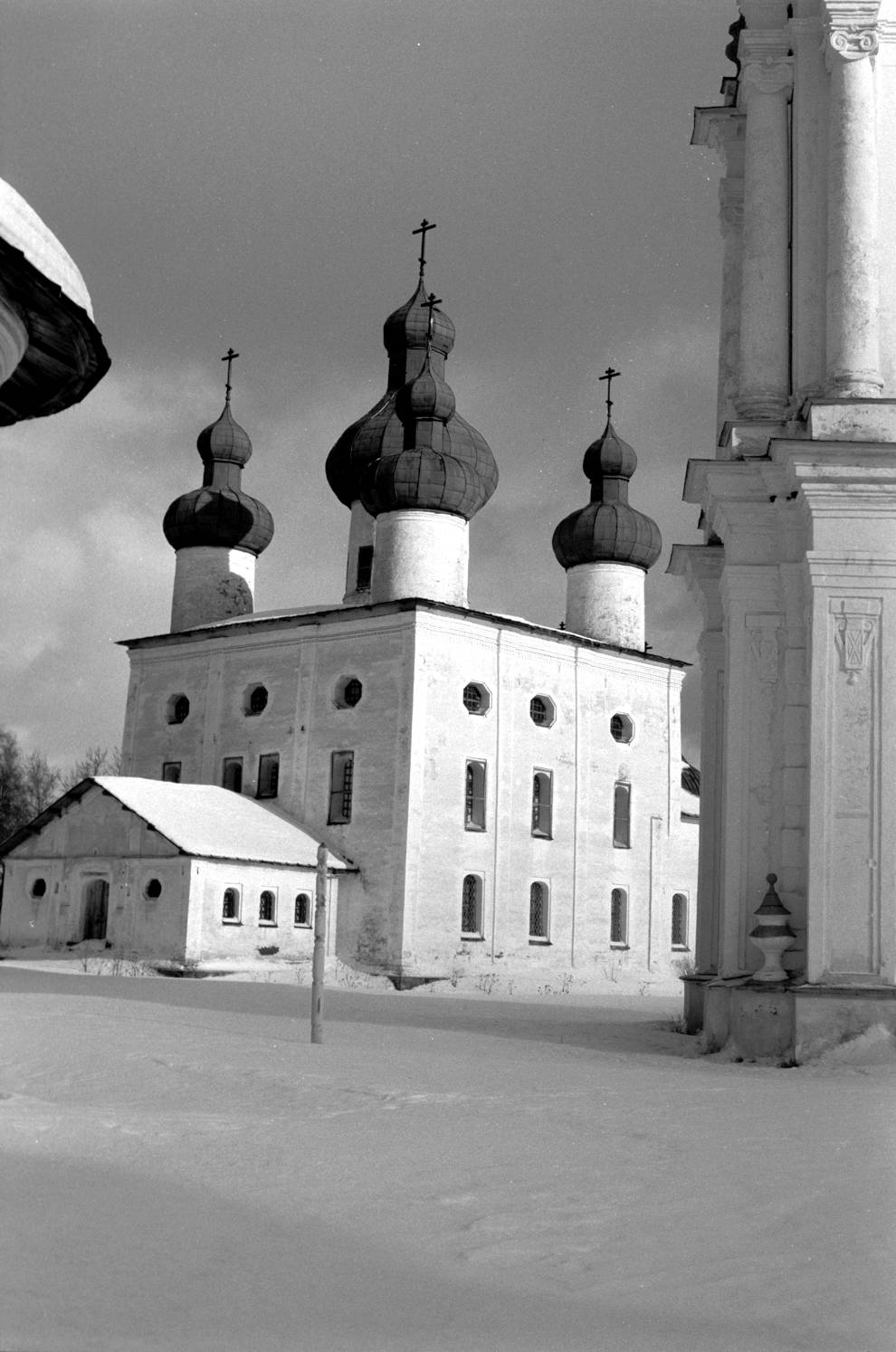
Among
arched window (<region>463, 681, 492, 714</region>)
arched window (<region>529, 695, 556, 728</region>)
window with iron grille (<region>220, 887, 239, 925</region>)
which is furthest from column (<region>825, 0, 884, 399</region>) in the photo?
arched window (<region>529, 695, 556, 728</region>)

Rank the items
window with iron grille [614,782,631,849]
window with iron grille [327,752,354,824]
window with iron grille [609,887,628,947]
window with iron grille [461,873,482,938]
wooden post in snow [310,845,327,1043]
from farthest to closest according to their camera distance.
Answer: window with iron grille [614,782,631,849], window with iron grille [609,887,628,947], window with iron grille [327,752,354,824], window with iron grille [461,873,482,938], wooden post in snow [310,845,327,1043]

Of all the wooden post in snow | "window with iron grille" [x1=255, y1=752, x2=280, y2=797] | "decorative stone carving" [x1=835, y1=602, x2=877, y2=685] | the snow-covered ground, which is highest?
"window with iron grille" [x1=255, y1=752, x2=280, y2=797]

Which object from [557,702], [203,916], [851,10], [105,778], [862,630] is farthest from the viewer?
[557,702]

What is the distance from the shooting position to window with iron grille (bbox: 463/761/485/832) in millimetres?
34469

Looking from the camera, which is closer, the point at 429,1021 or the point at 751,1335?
the point at 751,1335

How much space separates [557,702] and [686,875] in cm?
588

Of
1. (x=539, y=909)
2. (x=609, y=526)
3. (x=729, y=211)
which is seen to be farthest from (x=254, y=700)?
(x=729, y=211)

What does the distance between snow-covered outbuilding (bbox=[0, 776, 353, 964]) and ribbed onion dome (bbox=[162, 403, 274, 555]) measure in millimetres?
8294

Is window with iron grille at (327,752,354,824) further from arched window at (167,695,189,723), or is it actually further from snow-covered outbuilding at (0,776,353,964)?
arched window at (167,695,189,723)

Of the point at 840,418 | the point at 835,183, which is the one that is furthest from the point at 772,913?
the point at 835,183

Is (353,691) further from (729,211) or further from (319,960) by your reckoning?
(319,960)

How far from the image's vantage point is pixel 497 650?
Result: 35.2m

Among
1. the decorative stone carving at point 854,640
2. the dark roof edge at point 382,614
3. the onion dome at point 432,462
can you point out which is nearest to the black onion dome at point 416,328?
the onion dome at point 432,462

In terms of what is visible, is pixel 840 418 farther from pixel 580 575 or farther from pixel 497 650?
pixel 580 575
